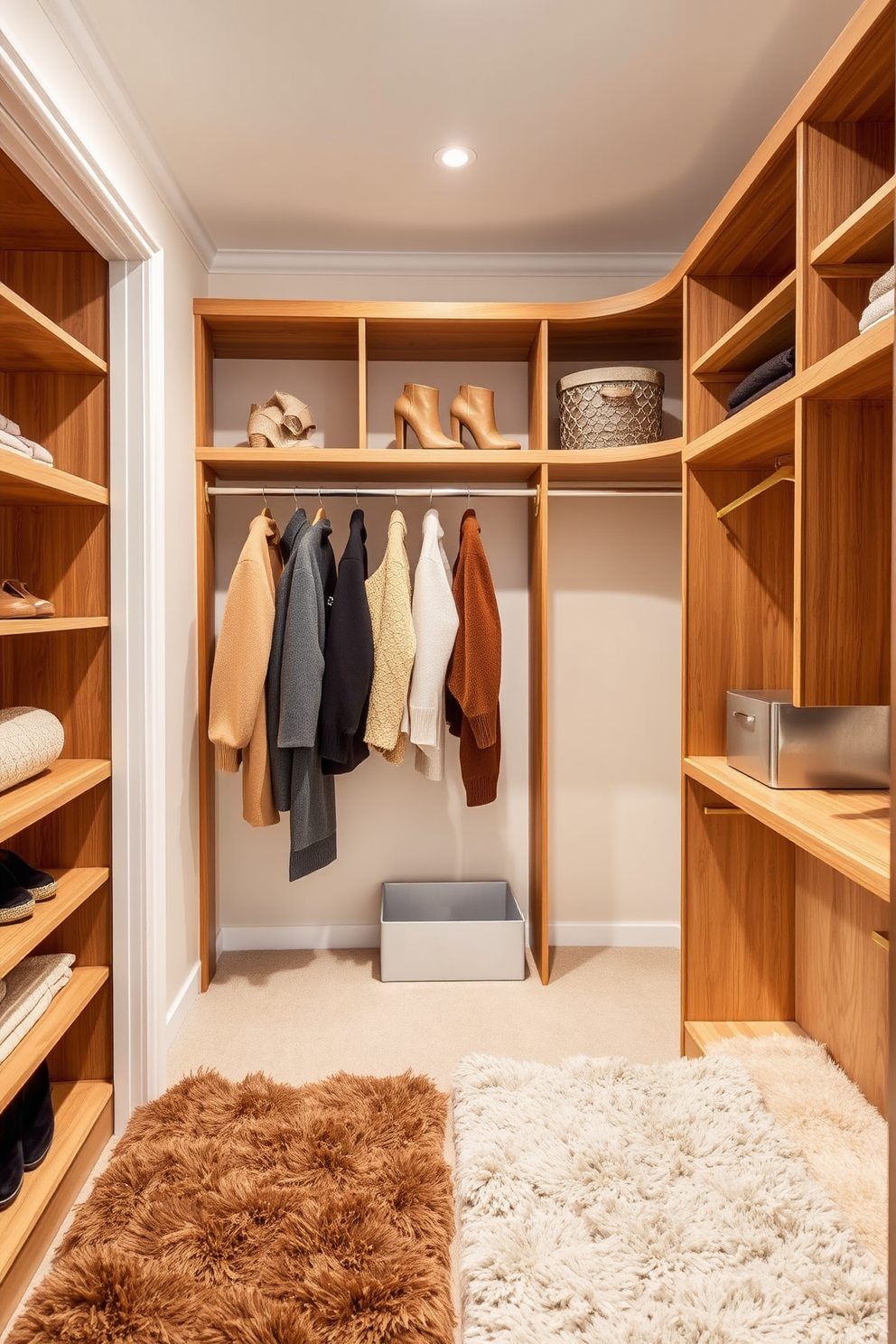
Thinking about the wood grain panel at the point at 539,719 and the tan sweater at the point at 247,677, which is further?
the wood grain panel at the point at 539,719

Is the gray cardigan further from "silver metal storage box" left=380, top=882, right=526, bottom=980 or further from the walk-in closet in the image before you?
"silver metal storage box" left=380, top=882, right=526, bottom=980

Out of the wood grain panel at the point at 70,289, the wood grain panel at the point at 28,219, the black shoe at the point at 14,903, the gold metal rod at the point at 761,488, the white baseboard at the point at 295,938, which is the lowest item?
the white baseboard at the point at 295,938

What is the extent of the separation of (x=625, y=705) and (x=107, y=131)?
2280 mm

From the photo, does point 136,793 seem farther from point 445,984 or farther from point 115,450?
point 445,984

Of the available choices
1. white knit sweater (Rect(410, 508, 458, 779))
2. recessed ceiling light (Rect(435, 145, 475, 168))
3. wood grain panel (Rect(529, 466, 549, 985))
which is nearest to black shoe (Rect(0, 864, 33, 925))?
white knit sweater (Rect(410, 508, 458, 779))

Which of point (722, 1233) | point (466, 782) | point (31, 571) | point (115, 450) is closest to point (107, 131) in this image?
point (115, 450)

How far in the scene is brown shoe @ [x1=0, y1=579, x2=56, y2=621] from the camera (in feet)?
5.01

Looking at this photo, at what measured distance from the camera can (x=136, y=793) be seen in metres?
1.90

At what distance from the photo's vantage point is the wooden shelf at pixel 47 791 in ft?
4.66

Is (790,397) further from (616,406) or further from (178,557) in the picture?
(178,557)

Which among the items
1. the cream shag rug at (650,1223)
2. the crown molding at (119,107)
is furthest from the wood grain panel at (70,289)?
the cream shag rug at (650,1223)

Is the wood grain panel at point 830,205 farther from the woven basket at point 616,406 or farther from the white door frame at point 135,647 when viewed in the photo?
the white door frame at point 135,647

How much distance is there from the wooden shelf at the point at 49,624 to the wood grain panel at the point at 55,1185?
1045 millimetres

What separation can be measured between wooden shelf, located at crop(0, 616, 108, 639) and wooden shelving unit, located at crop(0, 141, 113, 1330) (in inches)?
0.5
